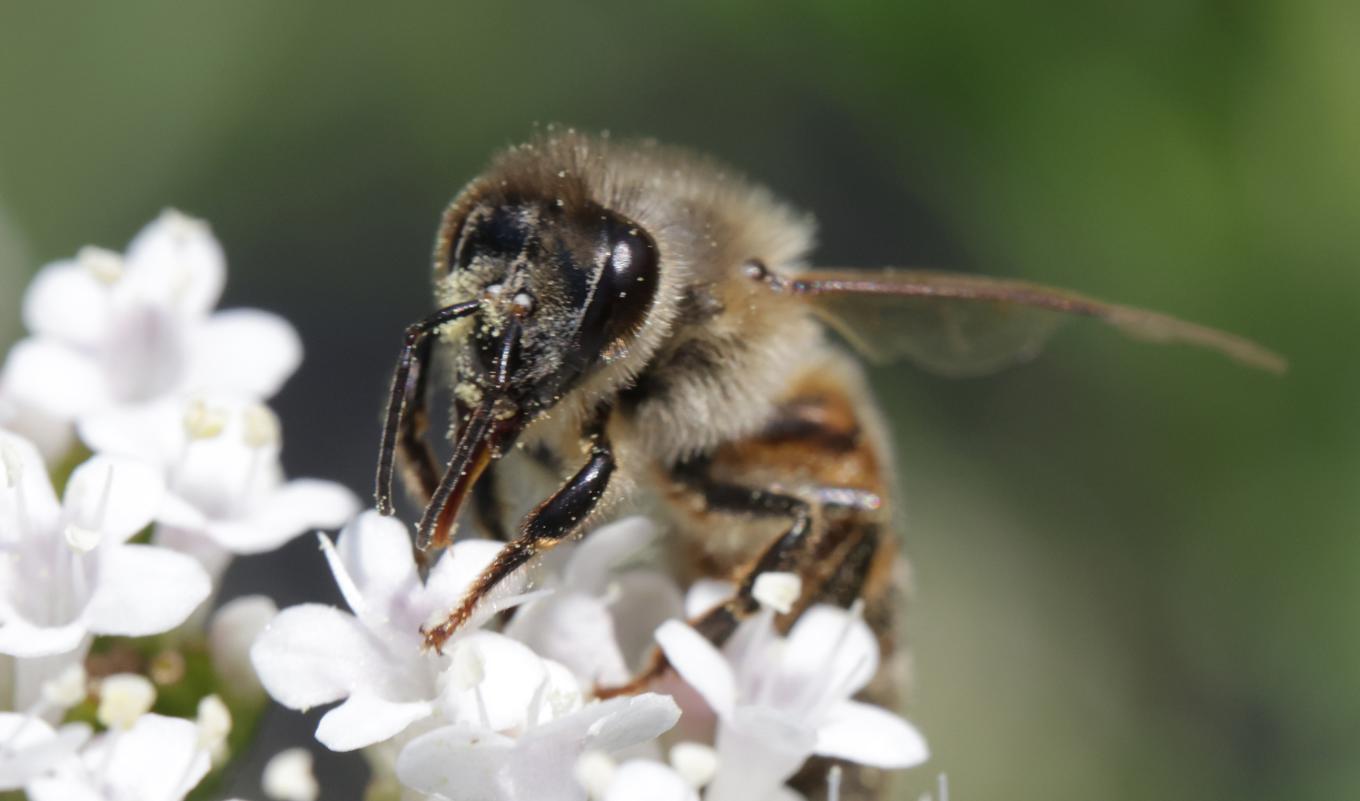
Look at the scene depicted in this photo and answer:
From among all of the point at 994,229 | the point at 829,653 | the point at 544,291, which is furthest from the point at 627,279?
the point at 994,229

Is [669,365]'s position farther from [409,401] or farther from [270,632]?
[270,632]

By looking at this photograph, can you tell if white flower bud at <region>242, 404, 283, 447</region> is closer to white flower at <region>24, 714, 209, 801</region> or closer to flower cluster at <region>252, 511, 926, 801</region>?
flower cluster at <region>252, 511, 926, 801</region>

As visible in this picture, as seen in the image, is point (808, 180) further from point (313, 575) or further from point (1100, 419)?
point (313, 575)

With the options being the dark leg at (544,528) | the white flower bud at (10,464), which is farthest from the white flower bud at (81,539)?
the dark leg at (544,528)

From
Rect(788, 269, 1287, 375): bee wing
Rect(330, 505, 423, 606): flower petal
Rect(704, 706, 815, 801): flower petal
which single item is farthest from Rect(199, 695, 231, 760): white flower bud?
Rect(788, 269, 1287, 375): bee wing

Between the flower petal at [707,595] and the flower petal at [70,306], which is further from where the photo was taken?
the flower petal at [70,306]

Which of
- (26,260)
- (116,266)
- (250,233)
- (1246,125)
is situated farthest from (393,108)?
(1246,125)

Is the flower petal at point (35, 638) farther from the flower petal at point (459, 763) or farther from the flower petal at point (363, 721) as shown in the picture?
the flower petal at point (459, 763)
